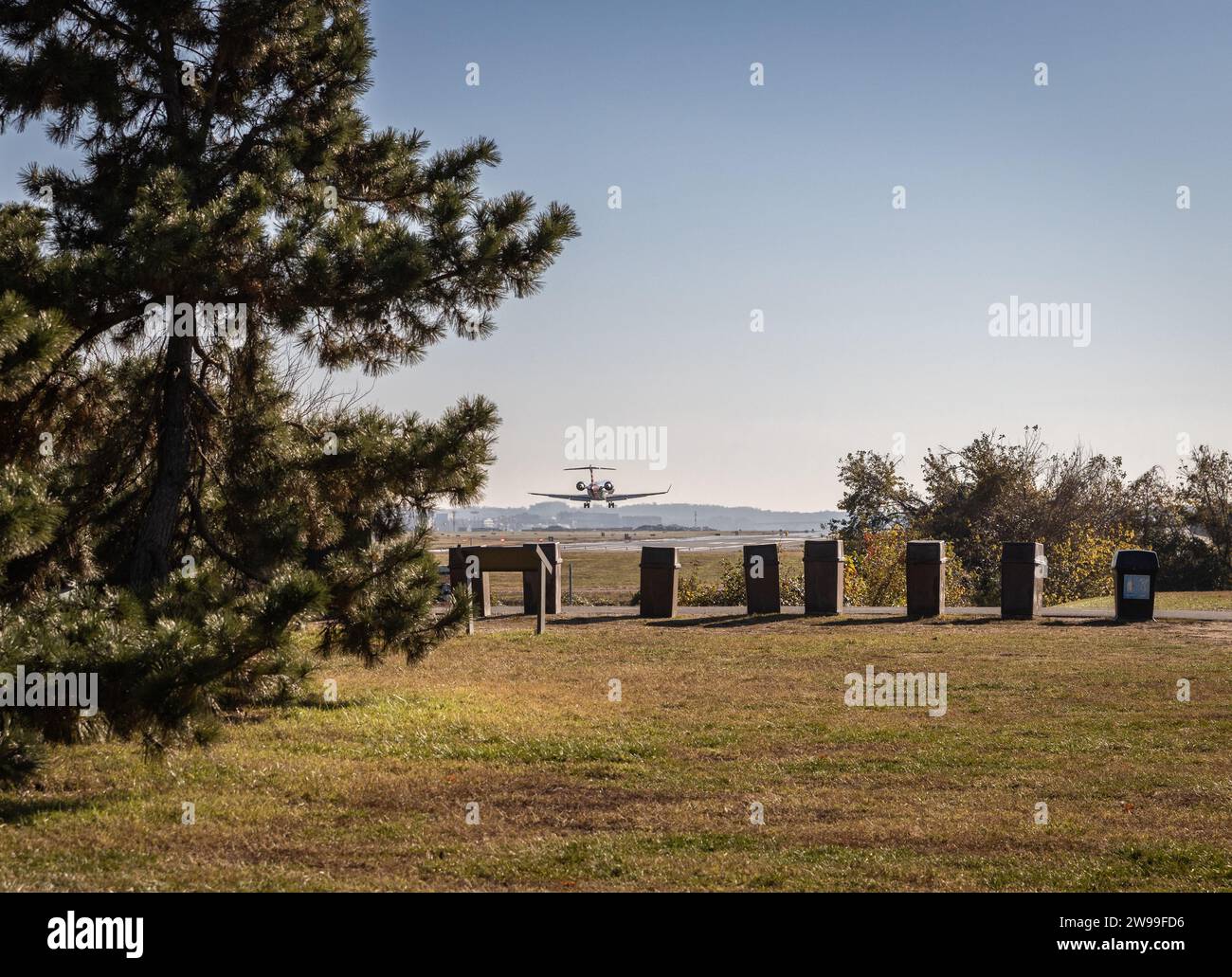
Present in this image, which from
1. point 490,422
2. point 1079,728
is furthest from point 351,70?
point 1079,728

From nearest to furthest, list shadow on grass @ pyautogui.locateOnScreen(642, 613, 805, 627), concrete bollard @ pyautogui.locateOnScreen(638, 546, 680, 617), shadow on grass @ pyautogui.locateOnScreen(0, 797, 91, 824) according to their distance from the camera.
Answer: shadow on grass @ pyautogui.locateOnScreen(0, 797, 91, 824) < shadow on grass @ pyautogui.locateOnScreen(642, 613, 805, 627) < concrete bollard @ pyautogui.locateOnScreen(638, 546, 680, 617)

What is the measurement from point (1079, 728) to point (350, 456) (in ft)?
20.8

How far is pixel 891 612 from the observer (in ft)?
61.9

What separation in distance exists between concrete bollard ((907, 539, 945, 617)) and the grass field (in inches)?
204

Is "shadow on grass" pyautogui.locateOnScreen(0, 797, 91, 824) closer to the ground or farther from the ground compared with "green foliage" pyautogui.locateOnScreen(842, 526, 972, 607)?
closer to the ground

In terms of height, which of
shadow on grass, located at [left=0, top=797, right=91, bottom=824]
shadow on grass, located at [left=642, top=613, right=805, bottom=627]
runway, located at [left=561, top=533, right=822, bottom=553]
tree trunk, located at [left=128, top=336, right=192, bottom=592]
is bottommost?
runway, located at [left=561, top=533, right=822, bottom=553]

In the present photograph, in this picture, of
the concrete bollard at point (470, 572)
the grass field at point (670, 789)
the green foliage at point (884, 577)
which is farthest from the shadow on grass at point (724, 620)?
the green foliage at point (884, 577)

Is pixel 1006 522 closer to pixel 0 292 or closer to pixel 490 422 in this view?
pixel 490 422

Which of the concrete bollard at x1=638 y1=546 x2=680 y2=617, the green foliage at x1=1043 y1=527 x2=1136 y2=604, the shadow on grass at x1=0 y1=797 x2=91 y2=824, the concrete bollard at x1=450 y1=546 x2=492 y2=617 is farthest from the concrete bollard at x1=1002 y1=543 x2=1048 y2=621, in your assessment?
the shadow on grass at x1=0 y1=797 x2=91 y2=824

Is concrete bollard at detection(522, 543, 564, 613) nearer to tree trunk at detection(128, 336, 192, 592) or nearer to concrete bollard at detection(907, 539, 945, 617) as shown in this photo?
concrete bollard at detection(907, 539, 945, 617)

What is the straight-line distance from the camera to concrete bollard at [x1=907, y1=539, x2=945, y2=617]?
58.7ft

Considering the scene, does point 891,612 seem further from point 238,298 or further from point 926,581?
point 238,298

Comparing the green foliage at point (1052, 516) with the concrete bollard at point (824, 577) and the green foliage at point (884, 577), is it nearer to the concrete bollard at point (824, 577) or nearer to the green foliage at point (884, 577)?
the green foliage at point (884, 577)

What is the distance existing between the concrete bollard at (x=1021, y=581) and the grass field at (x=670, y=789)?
15.2 feet
